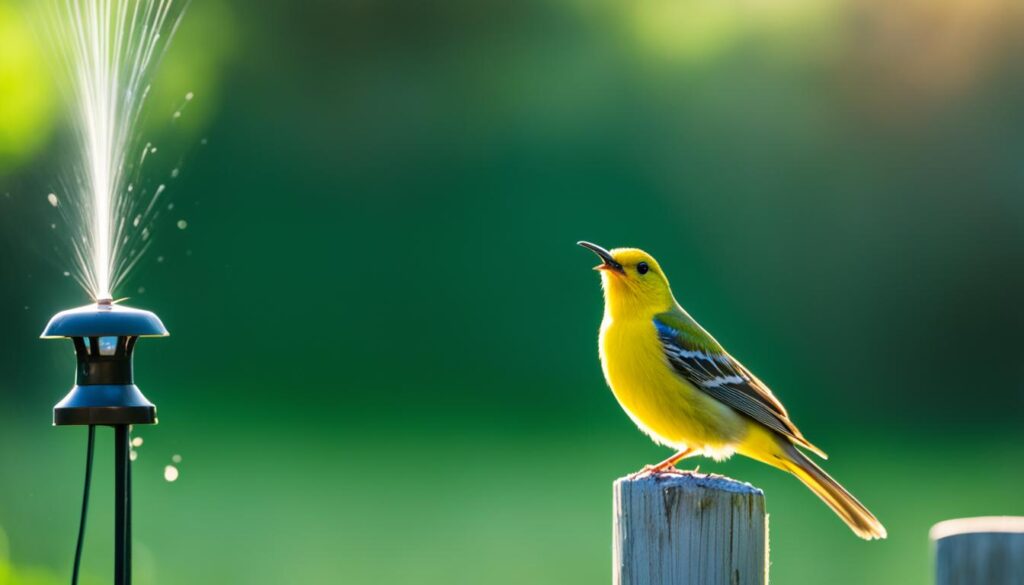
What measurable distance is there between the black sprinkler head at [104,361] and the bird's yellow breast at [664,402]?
5.45 feet

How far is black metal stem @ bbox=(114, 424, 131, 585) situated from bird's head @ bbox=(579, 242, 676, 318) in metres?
1.85

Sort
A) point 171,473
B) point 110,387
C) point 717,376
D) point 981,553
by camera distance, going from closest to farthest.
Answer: point 981,553 → point 110,387 → point 717,376 → point 171,473

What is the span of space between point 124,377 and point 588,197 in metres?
9.16

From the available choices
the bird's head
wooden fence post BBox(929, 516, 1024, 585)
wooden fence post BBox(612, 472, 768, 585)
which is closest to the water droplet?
the bird's head

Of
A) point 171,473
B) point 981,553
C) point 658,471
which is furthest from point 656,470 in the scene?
point 171,473

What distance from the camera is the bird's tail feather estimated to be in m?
3.58

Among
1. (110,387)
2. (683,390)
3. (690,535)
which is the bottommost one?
(690,535)

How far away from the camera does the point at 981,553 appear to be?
1.76 m

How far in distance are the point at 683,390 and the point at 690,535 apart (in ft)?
5.43

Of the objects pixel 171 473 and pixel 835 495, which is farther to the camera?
pixel 171 473

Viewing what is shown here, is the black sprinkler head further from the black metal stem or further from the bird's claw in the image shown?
the bird's claw

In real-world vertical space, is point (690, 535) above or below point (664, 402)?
below

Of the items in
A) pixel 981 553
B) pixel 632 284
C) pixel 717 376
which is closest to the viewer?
pixel 981 553

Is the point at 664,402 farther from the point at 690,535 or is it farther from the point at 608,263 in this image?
the point at 690,535
